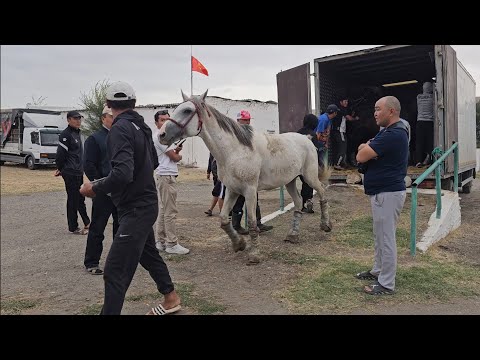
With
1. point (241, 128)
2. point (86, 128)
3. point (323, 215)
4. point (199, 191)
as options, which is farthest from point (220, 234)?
point (86, 128)

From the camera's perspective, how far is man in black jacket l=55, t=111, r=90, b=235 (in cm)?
621

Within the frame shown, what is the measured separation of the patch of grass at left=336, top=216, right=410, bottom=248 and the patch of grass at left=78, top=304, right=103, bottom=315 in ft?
11.8

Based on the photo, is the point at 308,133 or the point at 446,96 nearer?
the point at 308,133

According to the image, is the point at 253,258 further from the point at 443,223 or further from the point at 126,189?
the point at 443,223

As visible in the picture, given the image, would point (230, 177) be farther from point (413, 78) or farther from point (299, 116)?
point (413, 78)

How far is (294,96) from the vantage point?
9.64 m

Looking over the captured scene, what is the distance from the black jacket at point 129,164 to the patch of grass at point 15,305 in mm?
1315

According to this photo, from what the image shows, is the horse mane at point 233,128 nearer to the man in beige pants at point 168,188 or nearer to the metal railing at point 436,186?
the man in beige pants at point 168,188

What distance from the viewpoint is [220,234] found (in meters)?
6.73

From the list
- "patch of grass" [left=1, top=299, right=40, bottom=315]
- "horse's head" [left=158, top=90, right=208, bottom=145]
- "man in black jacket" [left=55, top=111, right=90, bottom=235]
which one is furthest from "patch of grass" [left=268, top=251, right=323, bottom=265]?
"man in black jacket" [left=55, top=111, right=90, bottom=235]

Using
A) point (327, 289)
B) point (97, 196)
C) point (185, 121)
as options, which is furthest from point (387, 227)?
point (97, 196)

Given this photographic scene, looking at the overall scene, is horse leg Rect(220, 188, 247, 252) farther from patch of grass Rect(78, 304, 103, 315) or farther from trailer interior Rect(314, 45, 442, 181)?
trailer interior Rect(314, 45, 442, 181)

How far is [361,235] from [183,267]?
2834mm

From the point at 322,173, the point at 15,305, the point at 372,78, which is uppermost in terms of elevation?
the point at 372,78
